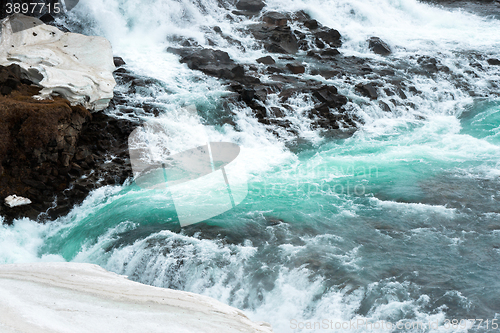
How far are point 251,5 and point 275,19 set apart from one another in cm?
194

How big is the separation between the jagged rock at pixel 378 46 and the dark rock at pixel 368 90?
376 centimetres

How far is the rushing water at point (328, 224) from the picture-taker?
16.5ft

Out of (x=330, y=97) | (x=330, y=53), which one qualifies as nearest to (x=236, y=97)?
(x=330, y=97)

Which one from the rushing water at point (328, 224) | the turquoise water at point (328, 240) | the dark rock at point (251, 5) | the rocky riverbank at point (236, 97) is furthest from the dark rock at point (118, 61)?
the dark rock at point (251, 5)

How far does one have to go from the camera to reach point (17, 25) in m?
10.5

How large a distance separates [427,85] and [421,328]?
10.3 meters

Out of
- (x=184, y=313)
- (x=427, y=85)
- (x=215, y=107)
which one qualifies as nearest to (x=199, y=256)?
(x=184, y=313)

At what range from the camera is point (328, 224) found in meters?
6.56

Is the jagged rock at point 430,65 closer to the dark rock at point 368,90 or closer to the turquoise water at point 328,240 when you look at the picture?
the dark rock at point 368,90

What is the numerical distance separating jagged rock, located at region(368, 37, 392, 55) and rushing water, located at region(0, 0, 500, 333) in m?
2.91

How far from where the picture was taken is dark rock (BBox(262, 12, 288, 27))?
53.2ft

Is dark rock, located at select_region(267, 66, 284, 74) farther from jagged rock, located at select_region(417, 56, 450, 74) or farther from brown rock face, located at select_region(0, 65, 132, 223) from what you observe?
brown rock face, located at select_region(0, 65, 132, 223)

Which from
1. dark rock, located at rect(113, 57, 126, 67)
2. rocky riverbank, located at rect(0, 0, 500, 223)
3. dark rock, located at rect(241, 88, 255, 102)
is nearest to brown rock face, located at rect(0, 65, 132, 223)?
rocky riverbank, located at rect(0, 0, 500, 223)

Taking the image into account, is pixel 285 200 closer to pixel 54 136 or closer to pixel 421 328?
pixel 421 328
